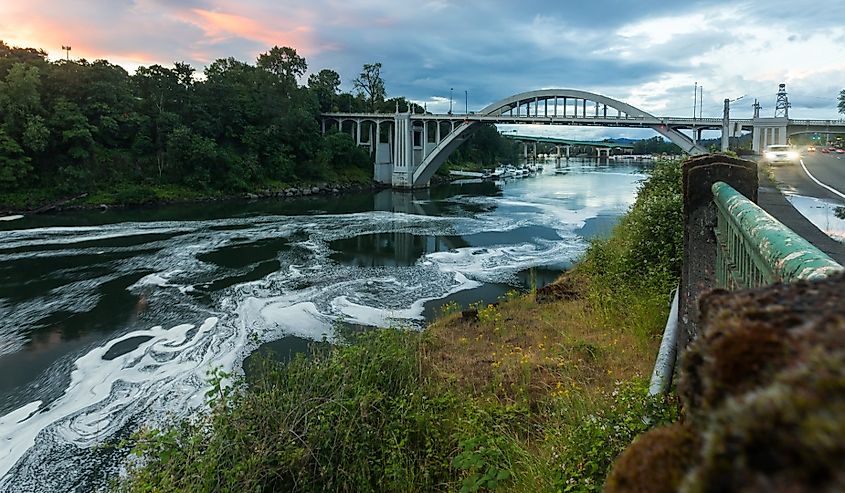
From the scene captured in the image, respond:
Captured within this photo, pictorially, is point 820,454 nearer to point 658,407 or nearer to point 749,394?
point 749,394

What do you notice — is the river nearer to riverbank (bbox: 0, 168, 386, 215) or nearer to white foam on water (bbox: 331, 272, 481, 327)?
white foam on water (bbox: 331, 272, 481, 327)

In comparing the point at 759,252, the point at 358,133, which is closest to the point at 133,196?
the point at 358,133

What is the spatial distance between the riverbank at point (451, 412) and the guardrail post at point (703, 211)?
0.65m

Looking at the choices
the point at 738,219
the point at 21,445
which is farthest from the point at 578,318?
the point at 21,445

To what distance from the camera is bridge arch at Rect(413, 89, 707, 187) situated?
107ft

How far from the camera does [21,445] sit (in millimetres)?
6188

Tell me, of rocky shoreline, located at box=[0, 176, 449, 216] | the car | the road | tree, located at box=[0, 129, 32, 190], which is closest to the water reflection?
the road

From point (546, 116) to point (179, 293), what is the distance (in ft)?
102

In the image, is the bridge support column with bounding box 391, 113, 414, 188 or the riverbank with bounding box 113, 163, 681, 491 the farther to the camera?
the bridge support column with bounding box 391, 113, 414, 188

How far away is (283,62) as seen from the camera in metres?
57.2

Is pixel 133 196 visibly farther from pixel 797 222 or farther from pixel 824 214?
pixel 797 222

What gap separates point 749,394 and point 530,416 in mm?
4192

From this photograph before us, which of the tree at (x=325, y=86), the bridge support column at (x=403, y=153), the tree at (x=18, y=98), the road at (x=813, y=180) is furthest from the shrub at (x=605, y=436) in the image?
the tree at (x=325, y=86)

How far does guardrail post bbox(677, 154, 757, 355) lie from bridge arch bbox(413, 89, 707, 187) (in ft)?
99.3
